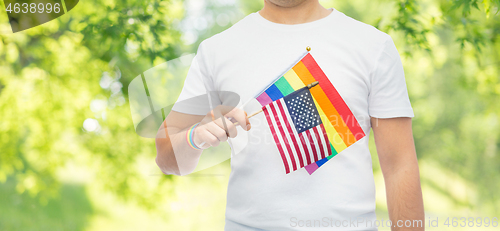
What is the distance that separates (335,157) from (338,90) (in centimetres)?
28

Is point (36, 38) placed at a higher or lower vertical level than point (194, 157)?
higher

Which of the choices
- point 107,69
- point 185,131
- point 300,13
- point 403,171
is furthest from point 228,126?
point 107,69

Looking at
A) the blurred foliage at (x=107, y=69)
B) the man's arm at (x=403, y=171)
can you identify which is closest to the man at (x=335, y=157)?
the man's arm at (x=403, y=171)

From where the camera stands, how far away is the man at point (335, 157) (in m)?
1.44

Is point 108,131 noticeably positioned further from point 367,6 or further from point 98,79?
point 367,6

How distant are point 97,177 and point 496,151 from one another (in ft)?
28.9

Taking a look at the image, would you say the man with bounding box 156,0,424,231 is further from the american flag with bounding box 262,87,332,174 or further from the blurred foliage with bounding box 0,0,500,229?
the blurred foliage with bounding box 0,0,500,229

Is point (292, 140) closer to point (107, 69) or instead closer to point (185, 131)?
point (185, 131)

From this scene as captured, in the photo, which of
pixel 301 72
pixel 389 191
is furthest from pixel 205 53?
pixel 389 191

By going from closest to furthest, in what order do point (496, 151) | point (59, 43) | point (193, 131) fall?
point (193, 131) → point (59, 43) → point (496, 151)

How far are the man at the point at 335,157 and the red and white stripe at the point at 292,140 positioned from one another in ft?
0.12

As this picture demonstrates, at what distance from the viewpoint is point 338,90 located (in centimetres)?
148

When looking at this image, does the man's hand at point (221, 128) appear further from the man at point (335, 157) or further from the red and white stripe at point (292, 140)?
the red and white stripe at point (292, 140)

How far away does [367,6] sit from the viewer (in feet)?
23.8
